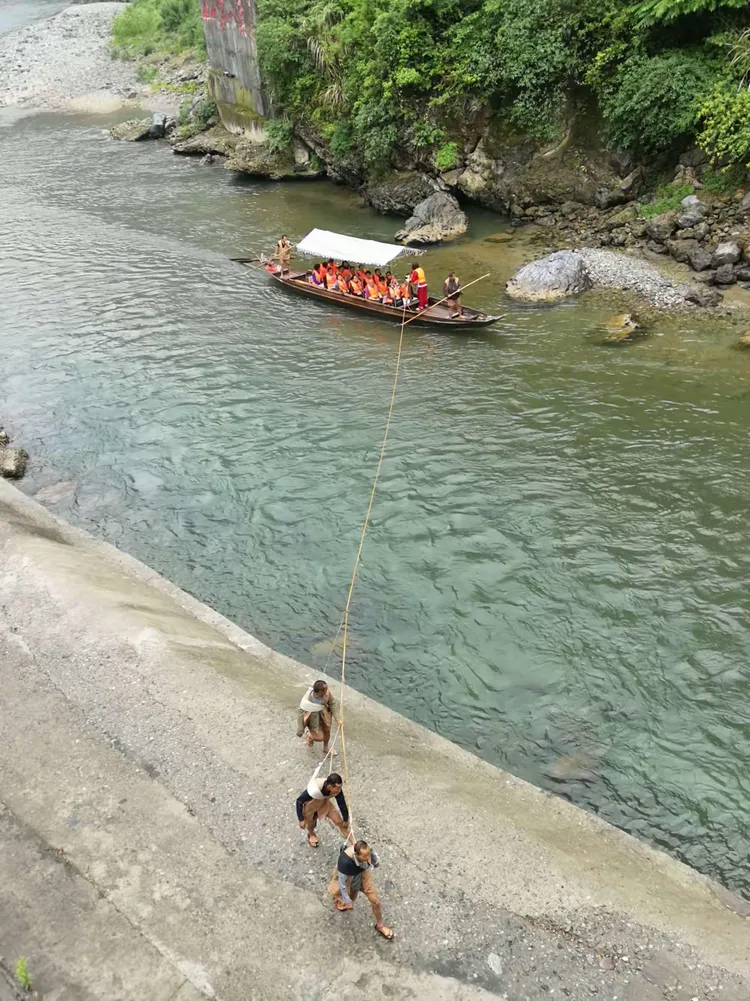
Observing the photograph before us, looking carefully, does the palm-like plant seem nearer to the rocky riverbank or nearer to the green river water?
the green river water

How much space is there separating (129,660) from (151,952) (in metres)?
4.63

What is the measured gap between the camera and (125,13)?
6475 cm

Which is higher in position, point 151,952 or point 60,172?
point 60,172

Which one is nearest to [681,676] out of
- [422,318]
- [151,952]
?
[151,952]

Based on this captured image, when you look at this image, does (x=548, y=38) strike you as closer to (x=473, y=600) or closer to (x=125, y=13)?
(x=473, y=600)

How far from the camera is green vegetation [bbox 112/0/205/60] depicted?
58.8 meters

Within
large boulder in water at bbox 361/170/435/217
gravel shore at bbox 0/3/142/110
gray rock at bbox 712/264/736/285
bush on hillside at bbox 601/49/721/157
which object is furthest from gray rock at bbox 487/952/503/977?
gravel shore at bbox 0/3/142/110

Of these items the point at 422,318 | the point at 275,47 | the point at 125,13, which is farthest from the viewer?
the point at 125,13

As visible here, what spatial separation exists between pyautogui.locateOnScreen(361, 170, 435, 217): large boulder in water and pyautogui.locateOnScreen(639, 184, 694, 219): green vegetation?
9376mm

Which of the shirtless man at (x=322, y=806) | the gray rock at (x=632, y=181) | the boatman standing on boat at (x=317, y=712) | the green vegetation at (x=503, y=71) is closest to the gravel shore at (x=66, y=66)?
the green vegetation at (x=503, y=71)

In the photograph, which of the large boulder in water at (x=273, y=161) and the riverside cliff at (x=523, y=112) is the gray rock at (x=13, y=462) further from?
the large boulder in water at (x=273, y=161)

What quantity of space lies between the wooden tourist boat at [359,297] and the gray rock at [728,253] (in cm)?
750

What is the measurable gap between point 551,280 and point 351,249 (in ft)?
23.4

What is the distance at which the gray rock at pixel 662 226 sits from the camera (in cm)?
2497
